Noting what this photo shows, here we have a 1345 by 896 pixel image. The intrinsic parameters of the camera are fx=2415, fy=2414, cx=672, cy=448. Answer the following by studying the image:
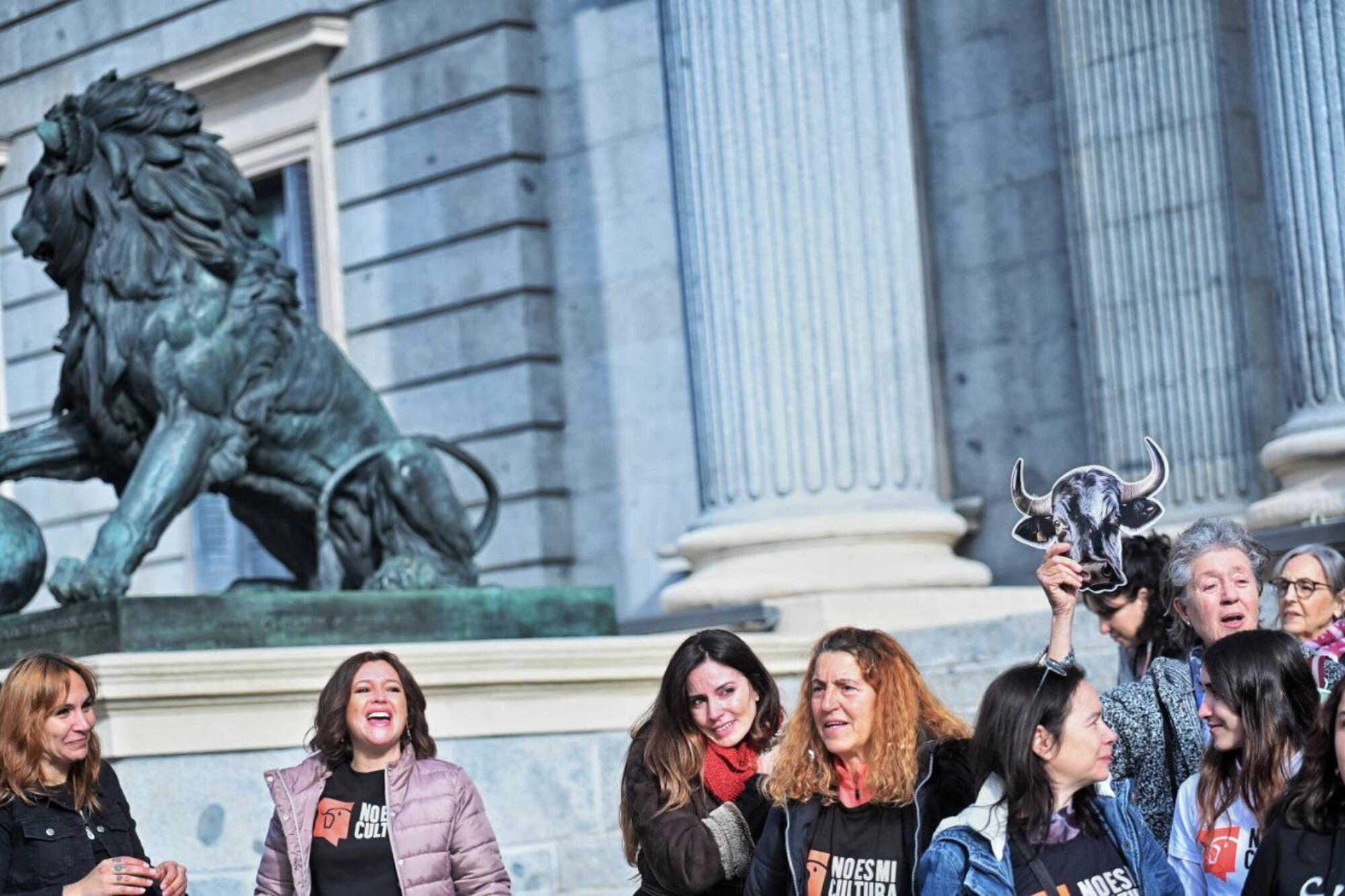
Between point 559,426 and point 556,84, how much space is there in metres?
2.32

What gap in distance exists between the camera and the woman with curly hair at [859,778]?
204 inches

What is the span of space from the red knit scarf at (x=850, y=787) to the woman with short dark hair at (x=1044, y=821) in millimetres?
315

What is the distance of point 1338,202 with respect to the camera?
10141 mm

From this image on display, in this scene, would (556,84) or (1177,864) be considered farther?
(556,84)

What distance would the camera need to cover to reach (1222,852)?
5.22 meters

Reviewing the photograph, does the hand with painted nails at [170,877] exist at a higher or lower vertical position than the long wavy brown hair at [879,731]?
lower

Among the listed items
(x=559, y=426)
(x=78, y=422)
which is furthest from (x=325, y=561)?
(x=559, y=426)

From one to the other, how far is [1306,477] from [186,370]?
15.8ft

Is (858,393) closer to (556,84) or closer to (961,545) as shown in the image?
(961,545)

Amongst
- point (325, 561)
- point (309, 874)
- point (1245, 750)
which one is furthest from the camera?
point (325, 561)

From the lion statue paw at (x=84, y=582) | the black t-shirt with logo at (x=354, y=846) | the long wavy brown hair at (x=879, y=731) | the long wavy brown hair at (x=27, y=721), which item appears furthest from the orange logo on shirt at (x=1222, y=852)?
the lion statue paw at (x=84, y=582)

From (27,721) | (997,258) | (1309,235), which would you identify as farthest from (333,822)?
(997,258)

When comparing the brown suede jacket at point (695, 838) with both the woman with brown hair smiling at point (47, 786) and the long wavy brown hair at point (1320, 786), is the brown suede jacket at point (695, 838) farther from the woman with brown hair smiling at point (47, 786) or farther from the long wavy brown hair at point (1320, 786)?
the long wavy brown hair at point (1320, 786)

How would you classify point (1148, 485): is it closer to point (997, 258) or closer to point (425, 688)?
point (425, 688)
